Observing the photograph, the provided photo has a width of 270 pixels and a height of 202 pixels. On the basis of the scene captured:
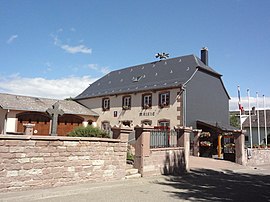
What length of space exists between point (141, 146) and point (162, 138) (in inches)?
76.5

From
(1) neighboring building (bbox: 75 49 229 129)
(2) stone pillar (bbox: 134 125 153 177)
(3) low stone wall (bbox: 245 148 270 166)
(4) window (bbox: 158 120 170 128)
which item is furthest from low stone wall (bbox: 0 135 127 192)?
(4) window (bbox: 158 120 170 128)

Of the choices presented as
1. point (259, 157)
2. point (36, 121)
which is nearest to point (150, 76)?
point (36, 121)

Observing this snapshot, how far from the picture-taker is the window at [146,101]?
25109mm

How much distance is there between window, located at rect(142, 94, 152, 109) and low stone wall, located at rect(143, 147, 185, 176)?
12.2 metres

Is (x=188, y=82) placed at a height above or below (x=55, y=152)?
above

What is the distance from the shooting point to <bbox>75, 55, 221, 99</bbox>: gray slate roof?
81.6ft

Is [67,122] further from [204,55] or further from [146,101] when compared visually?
[204,55]

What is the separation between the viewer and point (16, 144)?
303 inches

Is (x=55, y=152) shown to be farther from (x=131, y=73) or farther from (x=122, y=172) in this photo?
(x=131, y=73)

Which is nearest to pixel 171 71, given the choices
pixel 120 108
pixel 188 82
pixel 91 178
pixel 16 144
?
pixel 188 82

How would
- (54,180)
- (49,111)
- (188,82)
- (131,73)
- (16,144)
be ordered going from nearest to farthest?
(16,144) → (54,180) → (49,111) → (188,82) → (131,73)

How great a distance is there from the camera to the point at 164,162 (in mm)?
11984

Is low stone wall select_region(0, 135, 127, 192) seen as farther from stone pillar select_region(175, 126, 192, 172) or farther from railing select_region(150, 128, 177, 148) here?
stone pillar select_region(175, 126, 192, 172)

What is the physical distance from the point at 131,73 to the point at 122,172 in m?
22.3
